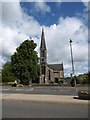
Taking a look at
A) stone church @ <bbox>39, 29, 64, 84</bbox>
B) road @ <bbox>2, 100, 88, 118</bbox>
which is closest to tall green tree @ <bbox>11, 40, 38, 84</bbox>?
stone church @ <bbox>39, 29, 64, 84</bbox>

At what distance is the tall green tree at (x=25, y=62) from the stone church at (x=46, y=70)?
37.6 metres

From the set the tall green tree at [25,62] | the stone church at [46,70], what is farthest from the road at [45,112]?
the stone church at [46,70]

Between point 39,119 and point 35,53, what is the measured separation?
71161 millimetres

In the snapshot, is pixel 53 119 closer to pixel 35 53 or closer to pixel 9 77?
pixel 35 53

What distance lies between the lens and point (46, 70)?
13000cm

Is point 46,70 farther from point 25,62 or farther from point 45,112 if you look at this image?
point 45,112

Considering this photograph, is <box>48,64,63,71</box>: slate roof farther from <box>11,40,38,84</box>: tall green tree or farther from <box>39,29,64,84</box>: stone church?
<box>11,40,38,84</box>: tall green tree

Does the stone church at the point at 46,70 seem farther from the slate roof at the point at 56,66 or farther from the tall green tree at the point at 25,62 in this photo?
the tall green tree at the point at 25,62

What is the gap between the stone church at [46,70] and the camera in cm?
12506

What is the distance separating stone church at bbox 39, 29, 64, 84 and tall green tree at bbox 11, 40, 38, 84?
37.6 m

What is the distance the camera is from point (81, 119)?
11.1 metres

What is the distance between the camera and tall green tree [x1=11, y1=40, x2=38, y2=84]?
7800 centimetres

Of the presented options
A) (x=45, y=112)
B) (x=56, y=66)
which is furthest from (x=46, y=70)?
(x=45, y=112)

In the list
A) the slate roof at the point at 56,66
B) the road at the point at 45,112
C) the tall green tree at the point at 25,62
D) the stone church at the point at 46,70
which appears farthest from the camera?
the slate roof at the point at 56,66
